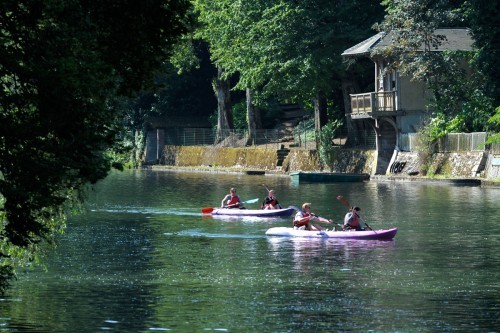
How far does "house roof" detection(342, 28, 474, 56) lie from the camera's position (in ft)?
227

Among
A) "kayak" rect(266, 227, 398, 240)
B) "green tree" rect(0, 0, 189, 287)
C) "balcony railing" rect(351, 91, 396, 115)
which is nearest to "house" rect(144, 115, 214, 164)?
"balcony railing" rect(351, 91, 396, 115)

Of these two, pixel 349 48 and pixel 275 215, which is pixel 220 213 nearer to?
pixel 275 215

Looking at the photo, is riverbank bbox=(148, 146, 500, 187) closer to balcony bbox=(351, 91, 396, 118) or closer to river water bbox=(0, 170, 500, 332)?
balcony bbox=(351, 91, 396, 118)

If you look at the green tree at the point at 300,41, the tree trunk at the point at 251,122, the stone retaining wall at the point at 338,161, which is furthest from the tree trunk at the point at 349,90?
the tree trunk at the point at 251,122

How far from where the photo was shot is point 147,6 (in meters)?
21.5

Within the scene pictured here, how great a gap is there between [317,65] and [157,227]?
30756mm

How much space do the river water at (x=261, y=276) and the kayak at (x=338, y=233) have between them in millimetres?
443

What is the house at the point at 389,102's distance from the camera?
233 ft

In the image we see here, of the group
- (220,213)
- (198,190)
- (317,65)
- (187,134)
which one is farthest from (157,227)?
(187,134)

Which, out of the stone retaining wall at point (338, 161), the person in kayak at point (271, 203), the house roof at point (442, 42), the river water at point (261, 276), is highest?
the house roof at point (442, 42)

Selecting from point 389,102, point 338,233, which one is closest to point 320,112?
point 389,102

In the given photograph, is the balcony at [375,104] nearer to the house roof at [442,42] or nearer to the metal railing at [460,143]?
the metal railing at [460,143]

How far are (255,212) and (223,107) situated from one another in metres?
44.9

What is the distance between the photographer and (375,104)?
71625 mm
